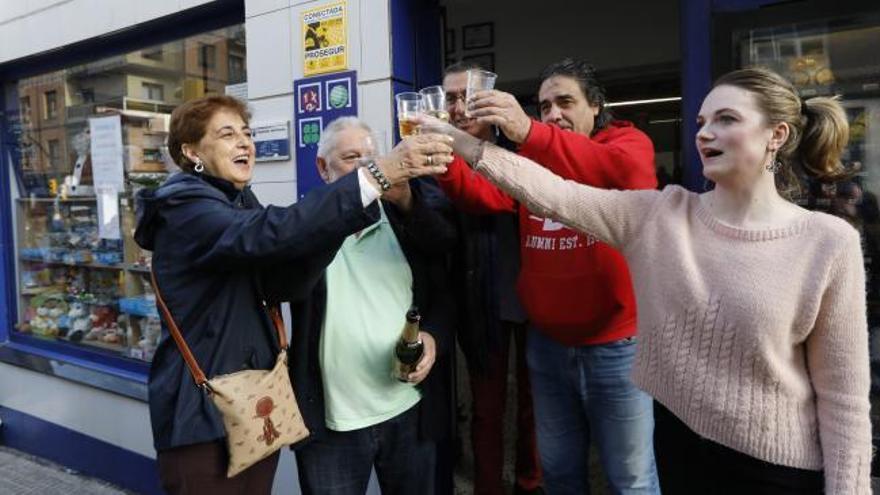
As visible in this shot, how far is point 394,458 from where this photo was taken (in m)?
2.01

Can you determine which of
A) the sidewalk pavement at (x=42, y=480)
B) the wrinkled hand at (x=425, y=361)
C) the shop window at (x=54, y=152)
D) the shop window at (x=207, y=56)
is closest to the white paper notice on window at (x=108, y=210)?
the shop window at (x=54, y=152)

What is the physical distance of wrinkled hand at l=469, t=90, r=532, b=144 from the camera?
1.59 m

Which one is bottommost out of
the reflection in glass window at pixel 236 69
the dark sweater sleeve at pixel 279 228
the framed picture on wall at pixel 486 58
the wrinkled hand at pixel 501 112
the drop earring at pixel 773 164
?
the dark sweater sleeve at pixel 279 228

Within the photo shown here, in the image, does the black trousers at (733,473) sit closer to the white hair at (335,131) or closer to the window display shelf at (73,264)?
the white hair at (335,131)

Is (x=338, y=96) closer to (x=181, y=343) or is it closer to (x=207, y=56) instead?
(x=207, y=56)

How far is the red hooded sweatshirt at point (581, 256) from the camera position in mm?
1769

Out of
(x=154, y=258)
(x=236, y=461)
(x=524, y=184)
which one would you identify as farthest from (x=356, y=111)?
(x=236, y=461)

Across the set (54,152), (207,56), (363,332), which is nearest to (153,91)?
(207,56)

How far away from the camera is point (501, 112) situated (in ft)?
5.21

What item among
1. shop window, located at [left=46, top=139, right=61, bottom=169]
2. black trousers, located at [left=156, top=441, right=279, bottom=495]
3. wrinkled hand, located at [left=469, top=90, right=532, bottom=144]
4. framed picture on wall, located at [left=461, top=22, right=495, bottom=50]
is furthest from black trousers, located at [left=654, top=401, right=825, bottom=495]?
shop window, located at [left=46, top=139, right=61, bottom=169]

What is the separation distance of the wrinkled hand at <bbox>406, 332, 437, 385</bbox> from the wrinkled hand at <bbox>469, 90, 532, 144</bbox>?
2.46 feet

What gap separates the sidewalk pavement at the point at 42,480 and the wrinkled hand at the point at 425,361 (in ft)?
9.20

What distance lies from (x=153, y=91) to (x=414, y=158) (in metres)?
3.16

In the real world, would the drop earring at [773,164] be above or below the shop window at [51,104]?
below
